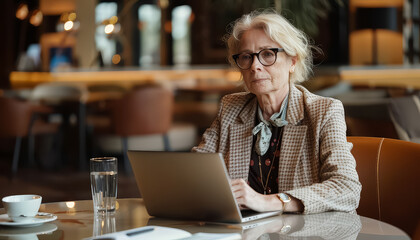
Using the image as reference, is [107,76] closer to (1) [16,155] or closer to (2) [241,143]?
(1) [16,155]

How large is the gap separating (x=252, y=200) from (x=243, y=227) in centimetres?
14

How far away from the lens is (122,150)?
23.6 feet

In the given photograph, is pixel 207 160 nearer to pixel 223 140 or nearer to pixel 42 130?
pixel 223 140

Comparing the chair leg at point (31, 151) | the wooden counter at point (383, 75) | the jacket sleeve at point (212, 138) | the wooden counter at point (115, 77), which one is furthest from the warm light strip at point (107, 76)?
the jacket sleeve at point (212, 138)

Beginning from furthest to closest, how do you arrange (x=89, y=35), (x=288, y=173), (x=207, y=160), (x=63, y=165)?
(x=89, y=35) < (x=63, y=165) < (x=288, y=173) < (x=207, y=160)

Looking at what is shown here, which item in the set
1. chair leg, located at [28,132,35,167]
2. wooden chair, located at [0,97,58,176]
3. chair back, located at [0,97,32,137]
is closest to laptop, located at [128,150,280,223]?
wooden chair, located at [0,97,58,176]

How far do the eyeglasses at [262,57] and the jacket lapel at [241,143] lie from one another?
205mm

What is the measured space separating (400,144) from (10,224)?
4.44ft

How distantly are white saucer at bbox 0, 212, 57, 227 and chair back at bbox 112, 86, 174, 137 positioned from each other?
4.81 m

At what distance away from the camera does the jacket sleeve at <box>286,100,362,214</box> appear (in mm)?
1866

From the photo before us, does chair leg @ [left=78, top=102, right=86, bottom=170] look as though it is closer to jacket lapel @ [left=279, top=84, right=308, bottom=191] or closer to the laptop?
jacket lapel @ [left=279, top=84, right=308, bottom=191]

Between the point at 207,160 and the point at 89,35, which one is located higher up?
the point at 89,35

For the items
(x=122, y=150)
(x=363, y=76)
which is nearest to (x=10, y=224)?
(x=122, y=150)

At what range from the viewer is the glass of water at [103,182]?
1.86m
